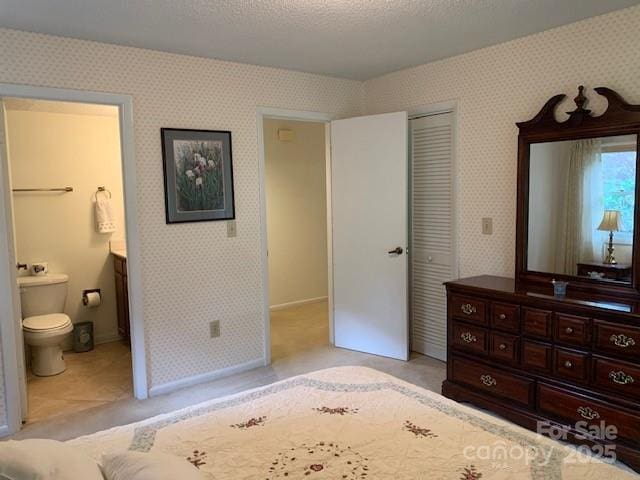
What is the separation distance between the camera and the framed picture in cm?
323

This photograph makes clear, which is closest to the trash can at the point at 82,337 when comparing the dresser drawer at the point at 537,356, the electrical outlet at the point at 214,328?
the electrical outlet at the point at 214,328

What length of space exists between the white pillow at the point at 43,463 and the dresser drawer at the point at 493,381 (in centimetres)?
221

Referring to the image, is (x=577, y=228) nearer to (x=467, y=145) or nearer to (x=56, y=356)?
(x=467, y=145)

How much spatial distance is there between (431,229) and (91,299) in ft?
10.2

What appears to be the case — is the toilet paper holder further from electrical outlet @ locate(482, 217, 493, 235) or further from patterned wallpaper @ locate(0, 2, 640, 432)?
electrical outlet @ locate(482, 217, 493, 235)

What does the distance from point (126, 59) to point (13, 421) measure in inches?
91.1

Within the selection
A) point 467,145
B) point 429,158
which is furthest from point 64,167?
point 467,145

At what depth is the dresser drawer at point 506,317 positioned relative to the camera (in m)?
2.63

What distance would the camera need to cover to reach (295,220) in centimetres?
571

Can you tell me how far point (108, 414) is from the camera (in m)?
2.98

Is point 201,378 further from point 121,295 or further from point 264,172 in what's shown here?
point 264,172

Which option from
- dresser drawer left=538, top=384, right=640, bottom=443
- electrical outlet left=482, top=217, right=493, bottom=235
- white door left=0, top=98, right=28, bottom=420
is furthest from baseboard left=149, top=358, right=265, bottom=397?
dresser drawer left=538, top=384, right=640, bottom=443

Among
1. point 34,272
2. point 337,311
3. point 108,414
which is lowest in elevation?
point 108,414

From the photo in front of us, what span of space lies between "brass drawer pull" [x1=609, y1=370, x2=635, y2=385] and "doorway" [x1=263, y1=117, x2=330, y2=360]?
3170 millimetres
